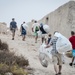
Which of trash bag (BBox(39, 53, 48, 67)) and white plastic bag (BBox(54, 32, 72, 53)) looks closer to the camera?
white plastic bag (BBox(54, 32, 72, 53))

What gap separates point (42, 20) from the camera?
3597 centimetres

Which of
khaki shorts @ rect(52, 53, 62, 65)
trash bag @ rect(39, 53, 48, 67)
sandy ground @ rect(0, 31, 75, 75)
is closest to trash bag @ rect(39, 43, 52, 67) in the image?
trash bag @ rect(39, 53, 48, 67)

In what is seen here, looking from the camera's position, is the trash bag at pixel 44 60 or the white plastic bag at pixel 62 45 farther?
the trash bag at pixel 44 60

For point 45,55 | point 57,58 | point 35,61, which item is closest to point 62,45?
point 57,58

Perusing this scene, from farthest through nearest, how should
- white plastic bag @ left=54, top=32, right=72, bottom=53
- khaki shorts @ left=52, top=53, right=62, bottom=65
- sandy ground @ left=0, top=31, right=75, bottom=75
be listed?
sandy ground @ left=0, top=31, right=75, bottom=75 → khaki shorts @ left=52, top=53, right=62, bottom=65 → white plastic bag @ left=54, top=32, right=72, bottom=53

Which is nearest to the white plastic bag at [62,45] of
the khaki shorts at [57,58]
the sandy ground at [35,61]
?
the khaki shorts at [57,58]

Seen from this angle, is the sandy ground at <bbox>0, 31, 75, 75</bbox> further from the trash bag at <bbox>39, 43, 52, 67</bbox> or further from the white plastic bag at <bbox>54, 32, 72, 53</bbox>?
the white plastic bag at <bbox>54, 32, 72, 53</bbox>

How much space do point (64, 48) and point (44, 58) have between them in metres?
1.25

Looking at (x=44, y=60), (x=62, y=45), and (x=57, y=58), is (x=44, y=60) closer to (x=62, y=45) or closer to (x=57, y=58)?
(x=57, y=58)

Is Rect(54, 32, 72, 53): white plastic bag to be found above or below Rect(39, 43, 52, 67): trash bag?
above

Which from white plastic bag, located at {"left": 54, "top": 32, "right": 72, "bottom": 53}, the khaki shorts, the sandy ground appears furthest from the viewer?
the sandy ground

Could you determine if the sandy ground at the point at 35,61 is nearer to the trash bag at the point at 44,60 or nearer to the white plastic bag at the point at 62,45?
the trash bag at the point at 44,60

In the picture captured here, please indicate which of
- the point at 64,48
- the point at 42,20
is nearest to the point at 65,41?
the point at 64,48

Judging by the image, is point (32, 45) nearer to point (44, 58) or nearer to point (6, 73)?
point (44, 58)
